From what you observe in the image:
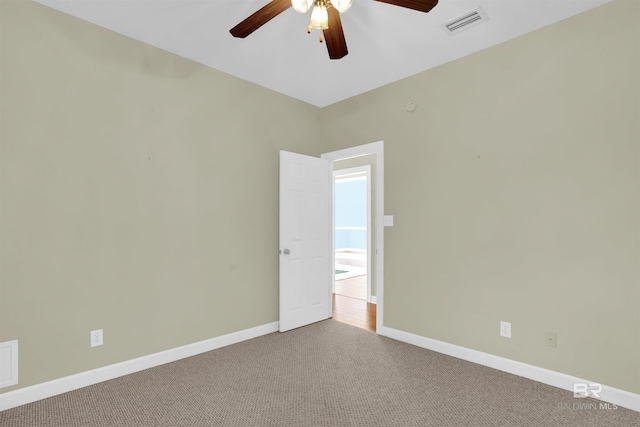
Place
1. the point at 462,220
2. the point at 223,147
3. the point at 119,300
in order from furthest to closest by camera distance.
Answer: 1. the point at 223,147
2. the point at 462,220
3. the point at 119,300

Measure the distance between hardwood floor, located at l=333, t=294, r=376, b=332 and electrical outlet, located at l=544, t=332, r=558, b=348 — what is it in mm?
1736

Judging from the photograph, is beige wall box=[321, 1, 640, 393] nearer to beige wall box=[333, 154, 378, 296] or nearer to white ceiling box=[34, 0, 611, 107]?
white ceiling box=[34, 0, 611, 107]

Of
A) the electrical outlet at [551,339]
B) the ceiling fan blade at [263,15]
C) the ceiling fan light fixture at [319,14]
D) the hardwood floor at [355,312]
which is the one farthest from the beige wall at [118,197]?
the electrical outlet at [551,339]

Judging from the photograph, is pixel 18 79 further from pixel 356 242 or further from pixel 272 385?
pixel 356 242

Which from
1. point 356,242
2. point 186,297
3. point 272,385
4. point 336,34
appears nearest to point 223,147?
point 186,297

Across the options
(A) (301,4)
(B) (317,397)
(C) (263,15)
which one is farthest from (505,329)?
(C) (263,15)

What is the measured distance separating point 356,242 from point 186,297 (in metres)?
9.04

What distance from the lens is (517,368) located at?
106 inches

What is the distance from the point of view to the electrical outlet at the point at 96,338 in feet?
8.29

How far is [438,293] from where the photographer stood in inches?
126

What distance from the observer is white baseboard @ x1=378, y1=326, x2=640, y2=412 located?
2.24 m

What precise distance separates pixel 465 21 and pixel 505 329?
8.43 feet

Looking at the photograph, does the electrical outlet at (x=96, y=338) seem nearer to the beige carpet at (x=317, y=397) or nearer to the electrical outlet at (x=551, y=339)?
the beige carpet at (x=317, y=397)

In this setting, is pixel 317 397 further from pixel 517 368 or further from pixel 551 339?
pixel 551 339
